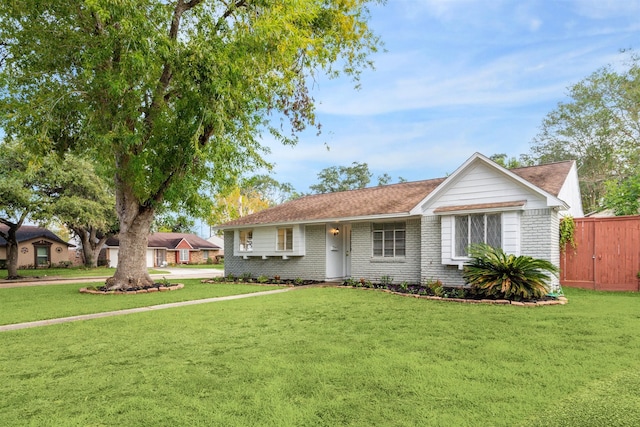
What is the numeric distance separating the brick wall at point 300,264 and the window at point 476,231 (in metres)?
5.46

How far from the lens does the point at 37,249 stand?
33.8 metres

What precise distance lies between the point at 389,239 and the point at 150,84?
9317 mm

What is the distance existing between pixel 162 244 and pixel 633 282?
3963cm

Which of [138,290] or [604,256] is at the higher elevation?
[604,256]

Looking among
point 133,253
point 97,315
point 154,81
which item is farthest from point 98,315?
point 154,81

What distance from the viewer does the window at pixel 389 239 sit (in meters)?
13.3

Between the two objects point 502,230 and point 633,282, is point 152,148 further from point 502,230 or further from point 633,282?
point 633,282

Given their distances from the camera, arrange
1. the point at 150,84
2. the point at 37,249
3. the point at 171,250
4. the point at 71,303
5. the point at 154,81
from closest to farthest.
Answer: the point at 71,303 < the point at 150,84 < the point at 154,81 < the point at 37,249 < the point at 171,250

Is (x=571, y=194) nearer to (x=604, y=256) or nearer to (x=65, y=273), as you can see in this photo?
(x=604, y=256)

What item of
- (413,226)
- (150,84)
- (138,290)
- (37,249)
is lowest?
(138,290)

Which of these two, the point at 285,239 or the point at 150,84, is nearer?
the point at 150,84

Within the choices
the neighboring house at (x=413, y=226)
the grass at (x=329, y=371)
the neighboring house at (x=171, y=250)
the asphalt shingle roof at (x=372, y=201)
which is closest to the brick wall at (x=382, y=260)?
the neighboring house at (x=413, y=226)

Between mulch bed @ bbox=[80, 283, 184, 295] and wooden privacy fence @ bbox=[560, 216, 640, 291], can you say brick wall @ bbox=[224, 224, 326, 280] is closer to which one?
mulch bed @ bbox=[80, 283, 184, 295]

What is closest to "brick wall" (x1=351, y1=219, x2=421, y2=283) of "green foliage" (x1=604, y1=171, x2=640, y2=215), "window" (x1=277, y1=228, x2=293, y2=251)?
"window" (x1=277, y1=228, x2=293, y2=251)
